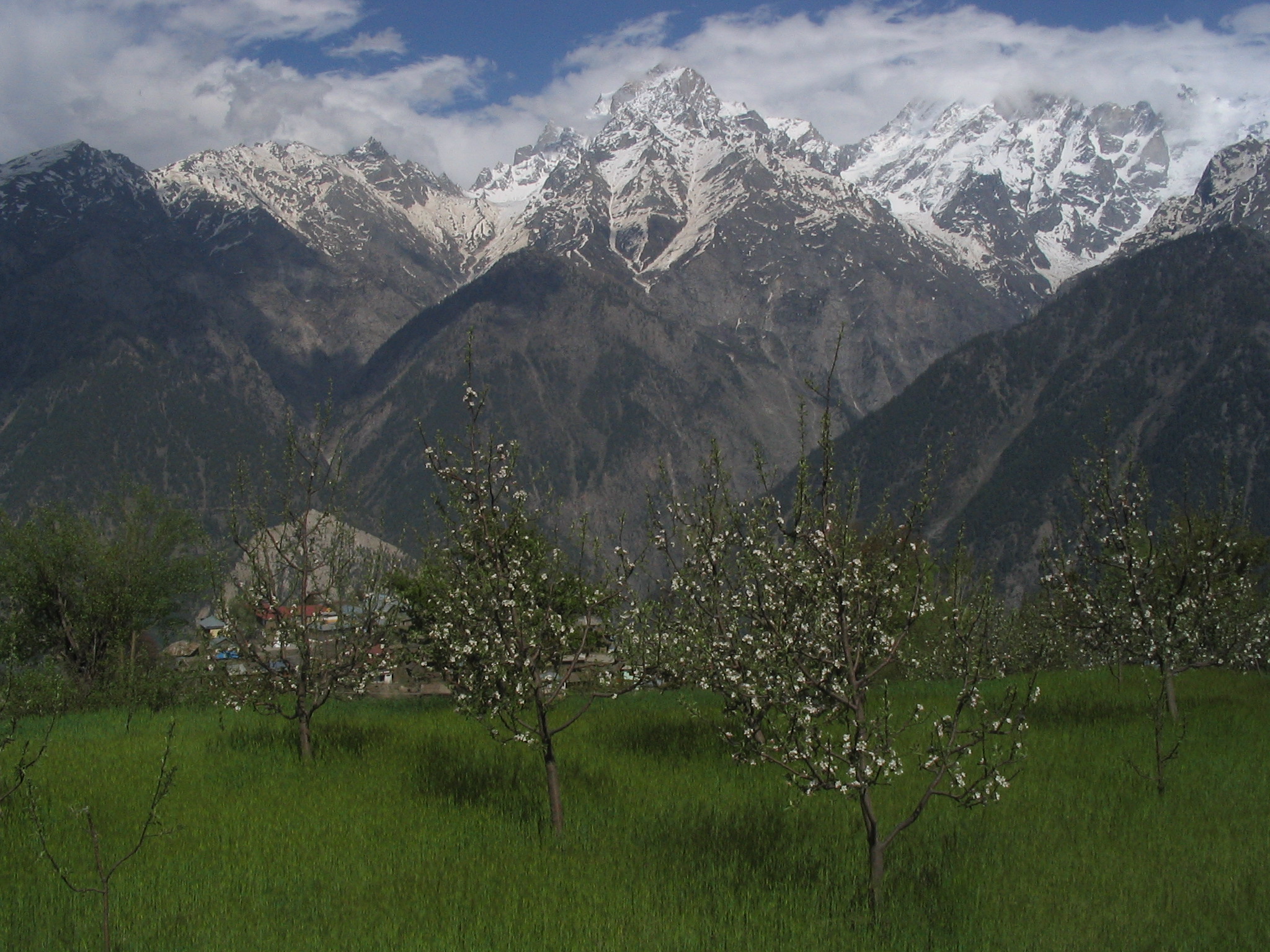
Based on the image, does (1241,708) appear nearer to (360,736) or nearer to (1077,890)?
(1077,890)

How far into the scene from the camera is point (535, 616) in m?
14.2

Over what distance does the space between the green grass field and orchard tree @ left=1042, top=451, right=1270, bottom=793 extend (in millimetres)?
1783

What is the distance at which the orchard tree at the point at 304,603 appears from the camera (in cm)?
1873

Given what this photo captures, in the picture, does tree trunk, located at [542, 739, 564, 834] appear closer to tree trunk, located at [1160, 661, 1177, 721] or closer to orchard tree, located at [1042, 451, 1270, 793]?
orchard tree, located at [1042, 451, 1270, 793]

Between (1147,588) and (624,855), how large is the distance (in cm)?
1181

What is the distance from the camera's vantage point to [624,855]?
13.6 m

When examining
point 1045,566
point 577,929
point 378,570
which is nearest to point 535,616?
point 577,929

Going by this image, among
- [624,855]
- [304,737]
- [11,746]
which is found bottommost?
[11,746]

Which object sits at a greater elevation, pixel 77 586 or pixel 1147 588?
pixel 1147 588

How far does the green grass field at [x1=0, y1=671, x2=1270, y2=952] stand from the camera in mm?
11148

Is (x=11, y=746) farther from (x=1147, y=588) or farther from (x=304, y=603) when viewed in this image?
(x=1147, y=588)

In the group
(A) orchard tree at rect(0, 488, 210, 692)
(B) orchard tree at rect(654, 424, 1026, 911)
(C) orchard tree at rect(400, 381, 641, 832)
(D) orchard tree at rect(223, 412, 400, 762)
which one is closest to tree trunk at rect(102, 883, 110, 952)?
(C) orchard tree at rect(400, 381, 641, 832)

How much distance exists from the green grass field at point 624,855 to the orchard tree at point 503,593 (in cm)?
196

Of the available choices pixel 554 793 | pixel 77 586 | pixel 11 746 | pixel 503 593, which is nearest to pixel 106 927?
pixel 503 593
